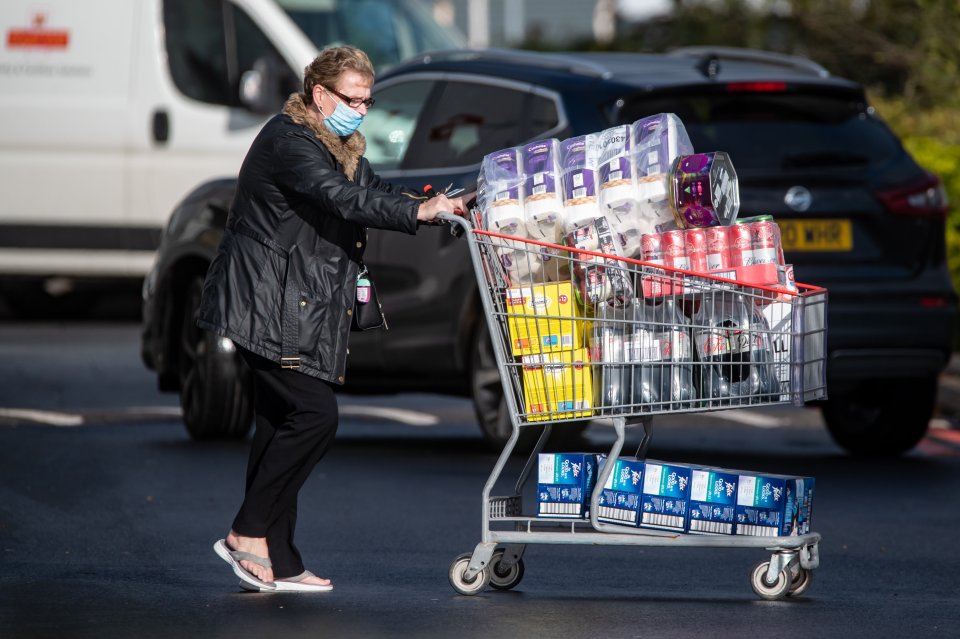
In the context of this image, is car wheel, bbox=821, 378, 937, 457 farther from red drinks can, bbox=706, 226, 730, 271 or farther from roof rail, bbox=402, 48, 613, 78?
red drinks can, bbox=706, 226, 730, 271

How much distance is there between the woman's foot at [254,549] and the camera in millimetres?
6113

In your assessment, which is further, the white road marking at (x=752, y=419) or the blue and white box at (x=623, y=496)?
the white road marking at (x=752, y=419)

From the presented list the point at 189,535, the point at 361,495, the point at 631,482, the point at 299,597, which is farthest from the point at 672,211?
the point at 361,495

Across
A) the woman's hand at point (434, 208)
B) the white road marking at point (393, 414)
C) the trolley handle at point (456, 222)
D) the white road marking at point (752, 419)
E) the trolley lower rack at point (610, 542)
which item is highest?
the woman's hand at point (434, 208)

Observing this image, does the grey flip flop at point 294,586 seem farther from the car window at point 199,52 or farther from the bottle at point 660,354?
the car window at point 199,52

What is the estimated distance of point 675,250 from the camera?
571cm

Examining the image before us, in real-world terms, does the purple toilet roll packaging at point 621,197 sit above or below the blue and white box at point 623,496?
above

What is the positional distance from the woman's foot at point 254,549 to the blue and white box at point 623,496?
1.05 m

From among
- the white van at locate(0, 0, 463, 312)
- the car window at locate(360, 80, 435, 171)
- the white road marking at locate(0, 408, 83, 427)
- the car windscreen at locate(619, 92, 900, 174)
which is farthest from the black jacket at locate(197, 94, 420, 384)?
the white van at locate(0, 0, 463, 312)

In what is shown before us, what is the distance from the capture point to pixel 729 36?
70.1 ft

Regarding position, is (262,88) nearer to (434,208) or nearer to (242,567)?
(242,567)

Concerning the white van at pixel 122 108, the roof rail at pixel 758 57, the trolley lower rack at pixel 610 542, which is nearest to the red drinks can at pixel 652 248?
the trolley lower rack at pixel 610 542

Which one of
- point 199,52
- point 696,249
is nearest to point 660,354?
point 696,249

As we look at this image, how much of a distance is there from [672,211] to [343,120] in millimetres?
1070
